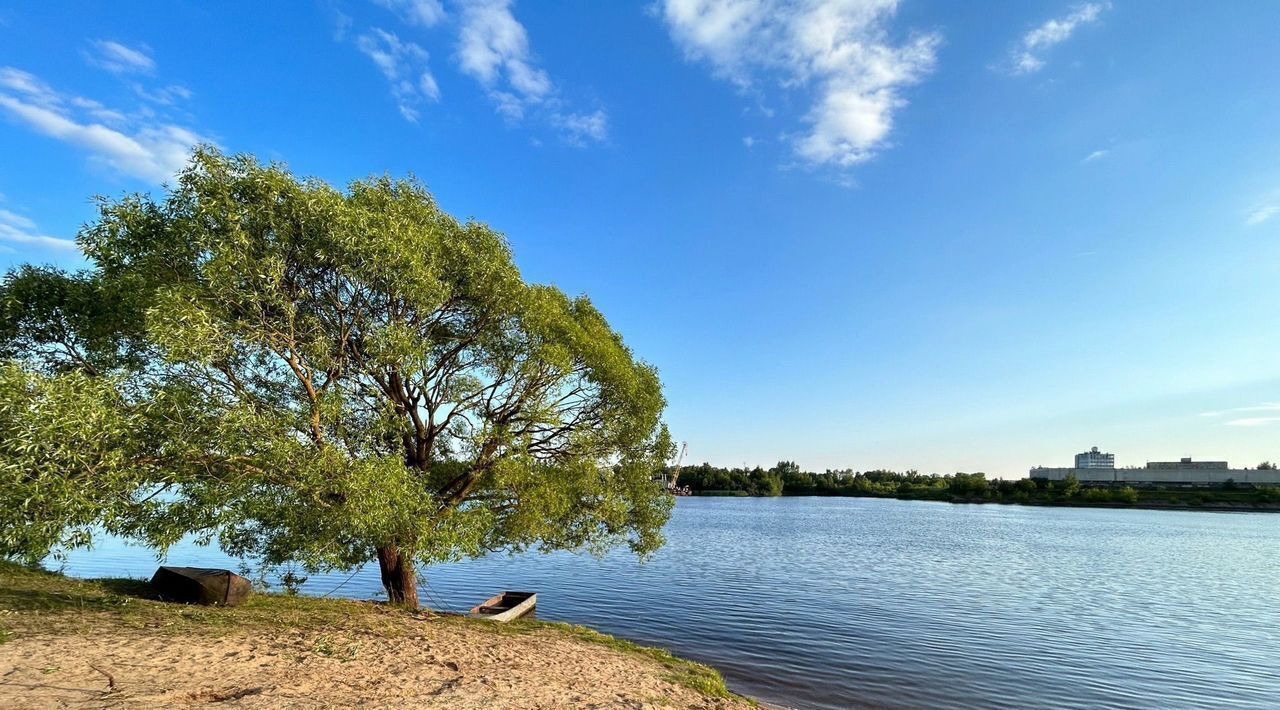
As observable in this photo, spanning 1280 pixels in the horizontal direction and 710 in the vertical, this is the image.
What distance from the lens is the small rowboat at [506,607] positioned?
21.8m

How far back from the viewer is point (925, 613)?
30125 mm

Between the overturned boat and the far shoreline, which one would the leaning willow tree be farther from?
the far shoreline

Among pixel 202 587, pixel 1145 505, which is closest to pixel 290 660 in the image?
pixel 202 587

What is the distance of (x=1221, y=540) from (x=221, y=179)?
322ft

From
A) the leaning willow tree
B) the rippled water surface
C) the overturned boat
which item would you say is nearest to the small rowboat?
the rippled water surface

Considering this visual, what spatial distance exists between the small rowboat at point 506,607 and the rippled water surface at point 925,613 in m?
2.26

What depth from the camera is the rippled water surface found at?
65.7ft

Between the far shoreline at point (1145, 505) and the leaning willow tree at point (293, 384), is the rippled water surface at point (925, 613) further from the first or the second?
the far shoreline at point (1145, 505)

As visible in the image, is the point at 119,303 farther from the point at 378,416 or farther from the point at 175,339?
the point at 378,416

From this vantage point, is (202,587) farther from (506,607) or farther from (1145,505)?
(1145,505)

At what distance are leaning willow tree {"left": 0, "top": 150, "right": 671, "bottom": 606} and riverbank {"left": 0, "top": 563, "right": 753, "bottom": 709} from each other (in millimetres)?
1847

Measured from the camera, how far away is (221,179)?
14055mm

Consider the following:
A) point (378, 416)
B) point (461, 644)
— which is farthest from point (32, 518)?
point (461, 644)

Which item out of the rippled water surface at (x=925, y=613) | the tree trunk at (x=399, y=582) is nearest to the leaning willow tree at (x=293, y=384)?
the tree trunk at (x=399, y=582)
